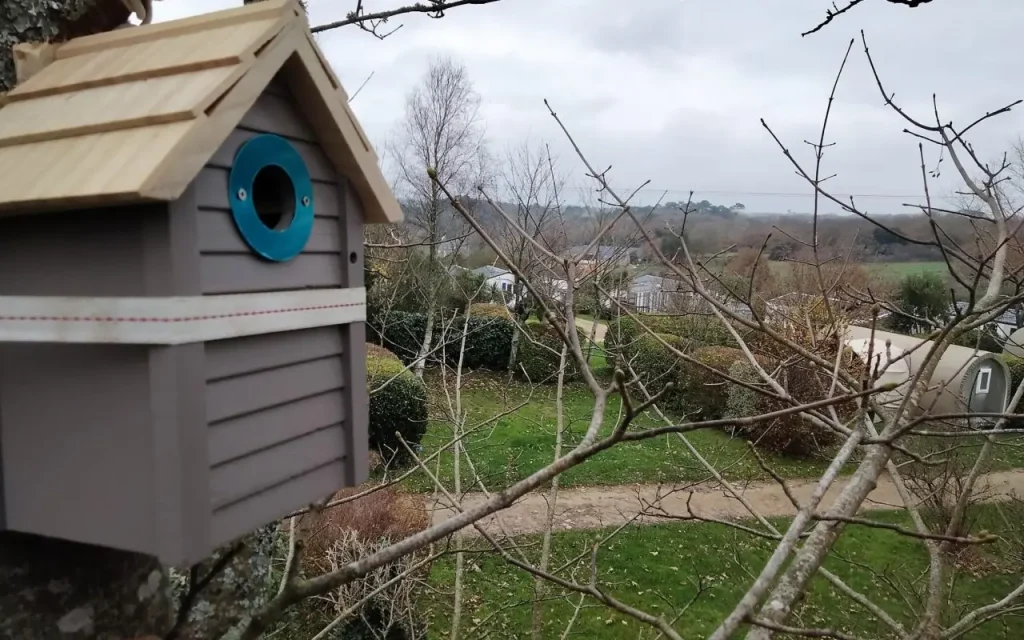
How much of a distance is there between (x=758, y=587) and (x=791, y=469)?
8967 mm

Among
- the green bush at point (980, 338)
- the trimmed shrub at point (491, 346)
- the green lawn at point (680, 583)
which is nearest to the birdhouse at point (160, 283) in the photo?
the green bush at point (980, 338)

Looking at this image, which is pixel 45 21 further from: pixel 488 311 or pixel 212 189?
pixel 488 311

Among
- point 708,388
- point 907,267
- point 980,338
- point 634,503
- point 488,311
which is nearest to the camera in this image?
point 980,338

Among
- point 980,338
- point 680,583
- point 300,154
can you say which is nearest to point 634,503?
point 680,583

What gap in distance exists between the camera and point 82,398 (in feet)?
3.69

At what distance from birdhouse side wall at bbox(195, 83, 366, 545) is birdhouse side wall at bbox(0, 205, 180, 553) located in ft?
0.32

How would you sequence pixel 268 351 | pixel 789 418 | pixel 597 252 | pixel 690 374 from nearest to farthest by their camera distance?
pixel 268 351 → pixel 597 252 → pixel 789 418 → pixel 690 374

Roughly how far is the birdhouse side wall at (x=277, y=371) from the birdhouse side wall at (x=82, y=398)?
0.10 m

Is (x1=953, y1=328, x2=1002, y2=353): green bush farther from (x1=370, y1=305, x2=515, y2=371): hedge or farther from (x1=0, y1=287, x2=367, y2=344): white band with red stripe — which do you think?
(x1=370, y1=305, x2=515, y2=371): hedge

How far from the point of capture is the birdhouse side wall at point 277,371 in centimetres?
116

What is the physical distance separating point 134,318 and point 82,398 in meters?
0.20

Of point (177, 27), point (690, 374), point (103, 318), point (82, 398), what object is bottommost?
point (690, 374)

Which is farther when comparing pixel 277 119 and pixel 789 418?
pixel 789 418

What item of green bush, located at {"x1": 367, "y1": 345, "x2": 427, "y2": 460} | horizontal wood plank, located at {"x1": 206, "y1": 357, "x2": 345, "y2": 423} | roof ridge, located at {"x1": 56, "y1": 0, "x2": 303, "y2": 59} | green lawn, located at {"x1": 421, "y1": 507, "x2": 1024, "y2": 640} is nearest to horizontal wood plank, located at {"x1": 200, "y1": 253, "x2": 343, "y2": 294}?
horizontal wood plank, located at {"x1": 206, "y1": 357, "x2": 345, "y2": 423}
